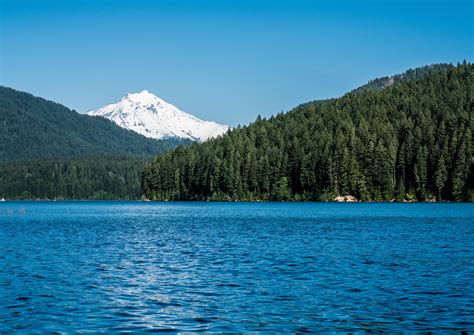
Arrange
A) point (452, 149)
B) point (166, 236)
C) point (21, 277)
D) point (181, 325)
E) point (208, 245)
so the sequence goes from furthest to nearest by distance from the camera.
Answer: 1. point (452, 149)
2. point (166, 236)
3. point (208, 245)
4. point (21, 277)
5. point (181, 325)

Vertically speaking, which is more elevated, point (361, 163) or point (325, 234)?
point (361, 163)

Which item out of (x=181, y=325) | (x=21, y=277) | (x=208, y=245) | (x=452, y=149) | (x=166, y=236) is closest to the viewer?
(x=181, y=325)

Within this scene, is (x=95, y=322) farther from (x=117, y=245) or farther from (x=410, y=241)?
(x=410, y=241)

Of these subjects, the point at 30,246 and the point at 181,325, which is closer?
the point at 181,325

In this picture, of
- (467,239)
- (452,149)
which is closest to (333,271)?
(467,239)

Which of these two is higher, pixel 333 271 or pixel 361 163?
pixel 361 163

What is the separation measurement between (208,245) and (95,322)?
1240 inches

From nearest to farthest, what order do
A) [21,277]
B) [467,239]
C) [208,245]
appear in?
[21,277], [208,245], [467,239]

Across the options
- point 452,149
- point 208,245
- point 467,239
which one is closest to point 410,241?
point 467,239

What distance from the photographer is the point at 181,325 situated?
25406 millimetres

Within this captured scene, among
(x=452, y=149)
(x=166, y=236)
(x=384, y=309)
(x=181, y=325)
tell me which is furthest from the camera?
(x=452, y=149)

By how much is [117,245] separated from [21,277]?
2022 centimetres

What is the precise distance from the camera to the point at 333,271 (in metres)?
39.6

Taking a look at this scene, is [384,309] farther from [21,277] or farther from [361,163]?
[361,163]
